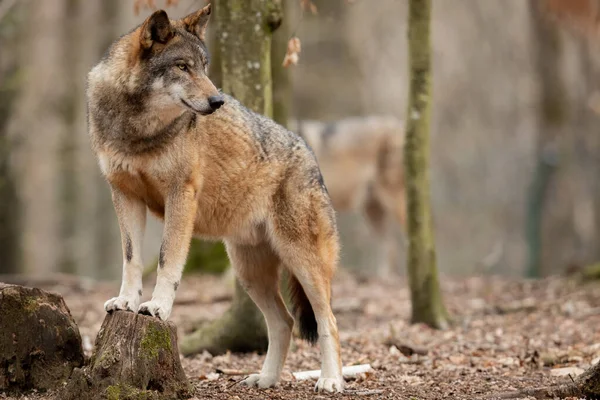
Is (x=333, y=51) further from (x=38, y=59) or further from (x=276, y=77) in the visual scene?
(x=276, y=77)

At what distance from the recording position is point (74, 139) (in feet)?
70.0

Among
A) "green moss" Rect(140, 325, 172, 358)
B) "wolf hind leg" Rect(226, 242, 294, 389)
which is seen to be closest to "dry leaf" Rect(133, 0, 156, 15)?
"wolf hind leg" Rect(226, 242, 294, 389)

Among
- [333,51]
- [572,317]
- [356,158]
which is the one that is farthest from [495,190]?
[572,317]

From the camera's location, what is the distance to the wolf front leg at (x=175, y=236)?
4.77 m

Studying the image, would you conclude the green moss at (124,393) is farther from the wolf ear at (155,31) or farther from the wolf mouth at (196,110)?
the wolf ear at (155,31)

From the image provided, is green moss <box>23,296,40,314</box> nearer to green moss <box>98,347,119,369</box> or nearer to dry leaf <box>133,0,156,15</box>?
green moss <box>98,347,119,369</box>

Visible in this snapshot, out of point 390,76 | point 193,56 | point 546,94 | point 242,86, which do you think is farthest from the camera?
point 390,76

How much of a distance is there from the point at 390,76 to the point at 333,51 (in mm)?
1823

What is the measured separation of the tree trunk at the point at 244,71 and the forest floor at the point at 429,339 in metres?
0.15

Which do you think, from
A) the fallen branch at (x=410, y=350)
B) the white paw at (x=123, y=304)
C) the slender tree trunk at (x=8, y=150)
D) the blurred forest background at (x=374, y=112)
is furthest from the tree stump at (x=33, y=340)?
the blurred forest background at (x=374, y=112)

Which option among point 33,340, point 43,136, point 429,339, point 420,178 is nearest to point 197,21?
point 33,340

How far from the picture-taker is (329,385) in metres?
5.10

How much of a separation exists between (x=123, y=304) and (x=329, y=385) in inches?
53.9

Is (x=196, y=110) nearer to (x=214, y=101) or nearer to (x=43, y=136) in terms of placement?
(x=214, y=101)
